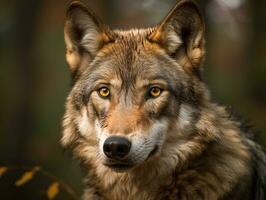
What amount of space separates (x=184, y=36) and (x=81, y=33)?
0.96 meters

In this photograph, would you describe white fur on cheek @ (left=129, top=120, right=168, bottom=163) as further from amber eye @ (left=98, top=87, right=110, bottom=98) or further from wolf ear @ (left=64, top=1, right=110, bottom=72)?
wolf ear @ (left=64, top=1, right=110, bottom=72)

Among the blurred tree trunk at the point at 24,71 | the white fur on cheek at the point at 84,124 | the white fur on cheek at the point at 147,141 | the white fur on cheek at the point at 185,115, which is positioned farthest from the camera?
the blurred tree trunk at the point at 24,71

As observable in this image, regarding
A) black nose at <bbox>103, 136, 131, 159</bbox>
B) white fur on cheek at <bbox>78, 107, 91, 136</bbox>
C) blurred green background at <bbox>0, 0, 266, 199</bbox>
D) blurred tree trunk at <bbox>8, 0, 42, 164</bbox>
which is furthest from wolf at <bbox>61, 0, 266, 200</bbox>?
blurred tree trunk at <bbox>8, 0, 42, 164</bbox>

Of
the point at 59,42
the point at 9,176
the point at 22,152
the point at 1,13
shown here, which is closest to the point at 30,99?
the point at 22,152

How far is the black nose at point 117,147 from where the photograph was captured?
531 centimetres

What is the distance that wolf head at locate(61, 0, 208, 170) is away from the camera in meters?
5.62

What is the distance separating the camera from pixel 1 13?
24.5m

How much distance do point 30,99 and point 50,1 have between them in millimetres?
6020

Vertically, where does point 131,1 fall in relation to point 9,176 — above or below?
above

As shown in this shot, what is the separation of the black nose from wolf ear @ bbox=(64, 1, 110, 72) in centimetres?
126

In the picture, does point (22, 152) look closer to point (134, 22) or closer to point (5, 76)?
point (5, 76)

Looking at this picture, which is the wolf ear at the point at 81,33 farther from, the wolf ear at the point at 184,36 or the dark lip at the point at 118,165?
the dark lip at the point at 118,165

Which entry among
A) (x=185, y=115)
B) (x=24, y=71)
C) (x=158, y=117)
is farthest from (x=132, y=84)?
(x=24, y=71)

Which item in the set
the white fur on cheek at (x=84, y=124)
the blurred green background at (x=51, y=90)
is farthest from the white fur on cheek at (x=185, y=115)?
the blurred green background at (x=51, y=90)
